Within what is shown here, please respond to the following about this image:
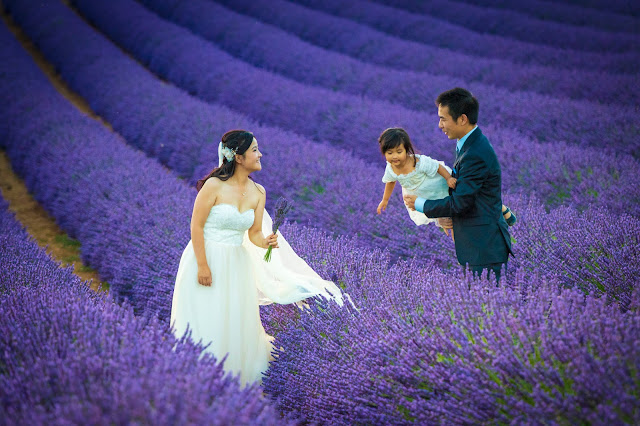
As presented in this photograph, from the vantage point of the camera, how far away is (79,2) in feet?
49.5

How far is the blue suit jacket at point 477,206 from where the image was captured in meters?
2.23

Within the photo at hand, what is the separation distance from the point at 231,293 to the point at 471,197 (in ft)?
3.73

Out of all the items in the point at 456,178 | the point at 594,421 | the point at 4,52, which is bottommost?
the point at 594,421

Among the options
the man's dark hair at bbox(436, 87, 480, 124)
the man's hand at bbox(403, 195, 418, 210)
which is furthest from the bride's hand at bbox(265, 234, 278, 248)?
the man's dark hair at bbox(436, 87, 480, 124)

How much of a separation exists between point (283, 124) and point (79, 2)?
10983 mm

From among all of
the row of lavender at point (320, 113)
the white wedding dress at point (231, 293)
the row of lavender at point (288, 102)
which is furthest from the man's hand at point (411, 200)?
the row of lavender at point (288, 102)

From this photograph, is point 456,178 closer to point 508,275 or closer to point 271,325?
point 508,275

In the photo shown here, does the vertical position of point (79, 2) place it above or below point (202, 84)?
above

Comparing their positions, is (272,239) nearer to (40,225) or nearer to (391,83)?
A: (40,225)

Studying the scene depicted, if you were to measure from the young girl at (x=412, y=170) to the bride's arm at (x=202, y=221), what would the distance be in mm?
751

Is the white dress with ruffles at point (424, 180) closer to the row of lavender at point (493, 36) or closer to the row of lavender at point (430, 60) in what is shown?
the row of lavender at point (430, 60)

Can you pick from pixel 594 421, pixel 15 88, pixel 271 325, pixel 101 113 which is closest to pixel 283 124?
pixel 101 113

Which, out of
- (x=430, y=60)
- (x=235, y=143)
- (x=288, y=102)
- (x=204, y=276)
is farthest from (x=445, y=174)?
(x=430, y=60)

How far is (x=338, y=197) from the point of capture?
3.97m
